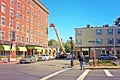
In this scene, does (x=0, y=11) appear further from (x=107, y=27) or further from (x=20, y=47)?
(x=107, y=27)

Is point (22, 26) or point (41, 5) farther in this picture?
point (41, 5)

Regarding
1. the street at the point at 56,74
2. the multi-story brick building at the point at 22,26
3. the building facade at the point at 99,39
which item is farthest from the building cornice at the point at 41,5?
the street at the point at 56,74

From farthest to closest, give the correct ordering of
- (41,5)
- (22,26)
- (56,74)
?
(41,5) → (22,26) → (56,74)

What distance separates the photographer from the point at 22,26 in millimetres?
68188

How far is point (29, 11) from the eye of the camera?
244ft

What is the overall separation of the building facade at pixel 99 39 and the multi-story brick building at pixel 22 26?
41.1ft

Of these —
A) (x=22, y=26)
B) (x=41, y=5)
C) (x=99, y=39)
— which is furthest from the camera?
(x=41, y=5)

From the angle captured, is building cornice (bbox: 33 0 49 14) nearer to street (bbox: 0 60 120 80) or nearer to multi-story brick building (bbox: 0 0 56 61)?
multi-story brick building (bbox: 0 0 56 61)

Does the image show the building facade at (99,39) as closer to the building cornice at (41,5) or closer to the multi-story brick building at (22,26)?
the multi-story brick building at (22,26)

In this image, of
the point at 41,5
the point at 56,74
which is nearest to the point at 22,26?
the point at 41,5

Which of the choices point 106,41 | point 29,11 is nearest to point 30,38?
point 29,11

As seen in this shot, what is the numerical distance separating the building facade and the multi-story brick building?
1252 centimetres

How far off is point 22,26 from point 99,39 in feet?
84.8

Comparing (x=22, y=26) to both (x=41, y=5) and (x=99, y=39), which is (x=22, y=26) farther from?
(x=99, y=39)
